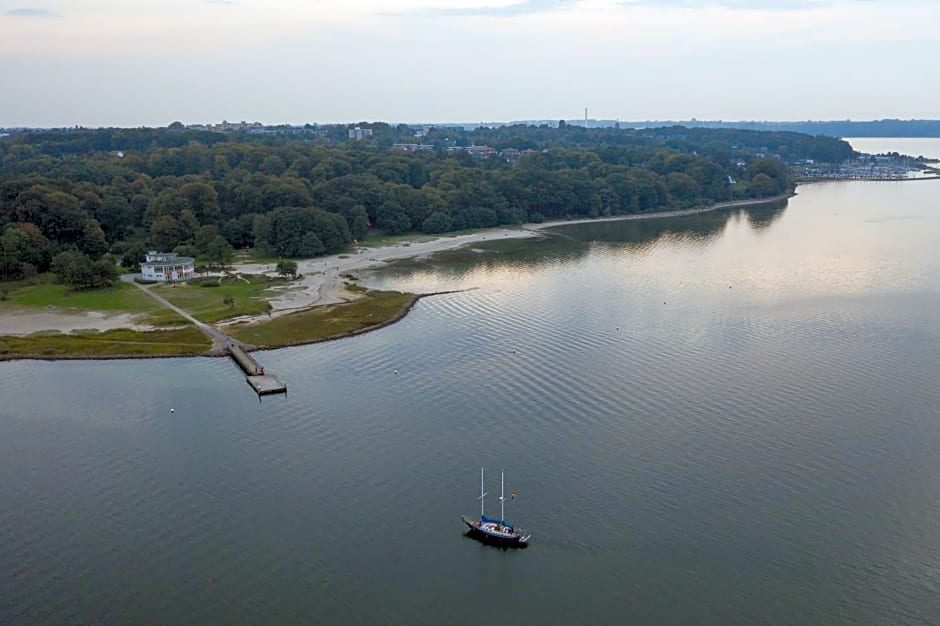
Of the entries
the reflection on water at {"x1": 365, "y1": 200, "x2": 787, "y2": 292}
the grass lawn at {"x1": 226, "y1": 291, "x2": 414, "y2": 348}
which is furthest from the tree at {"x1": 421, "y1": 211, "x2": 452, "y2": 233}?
the grass lawn at {"x1": 226, "y1": 291, "x2": 414, "y2": 348}

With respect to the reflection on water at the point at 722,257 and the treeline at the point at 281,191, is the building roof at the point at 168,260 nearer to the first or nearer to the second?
the treeline at the point at 281,191

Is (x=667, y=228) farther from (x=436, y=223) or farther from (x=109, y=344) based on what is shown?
(x=109, y=344)

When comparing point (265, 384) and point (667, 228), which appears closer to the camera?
point (265, 384)

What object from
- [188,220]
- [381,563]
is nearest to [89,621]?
[381,563]

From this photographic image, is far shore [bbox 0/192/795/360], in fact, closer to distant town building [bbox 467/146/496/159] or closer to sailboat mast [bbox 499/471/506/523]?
sailboat mast [bbox 499/471/506/523]

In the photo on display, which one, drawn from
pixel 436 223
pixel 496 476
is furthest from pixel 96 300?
pixel 436 223

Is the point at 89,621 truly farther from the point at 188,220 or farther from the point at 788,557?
the point at 188,220
